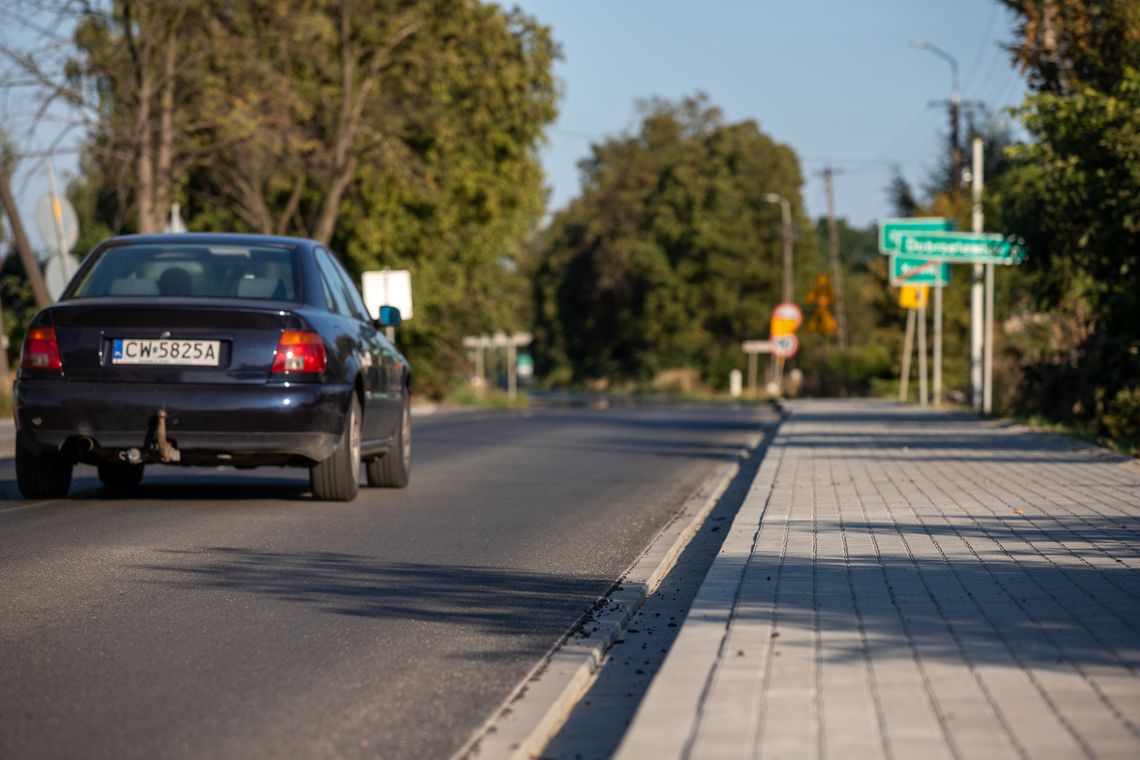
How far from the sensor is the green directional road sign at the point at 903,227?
35.3m

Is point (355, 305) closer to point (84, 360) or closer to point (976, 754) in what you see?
point (84, 360)

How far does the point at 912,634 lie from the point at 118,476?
8084 millimetres

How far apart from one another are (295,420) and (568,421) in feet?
63.9

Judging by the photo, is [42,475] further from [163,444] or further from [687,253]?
[687,253]

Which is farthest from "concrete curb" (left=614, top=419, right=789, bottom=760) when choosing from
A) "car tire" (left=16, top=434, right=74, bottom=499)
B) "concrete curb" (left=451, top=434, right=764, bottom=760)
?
"car tire" (left=16, top=434, right=74, bottom=499)

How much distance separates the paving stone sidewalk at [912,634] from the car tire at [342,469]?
107 inches

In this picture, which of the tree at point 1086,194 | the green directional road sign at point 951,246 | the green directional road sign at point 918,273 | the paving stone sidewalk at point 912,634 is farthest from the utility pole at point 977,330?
the paving stone sidewalk at point 912,634

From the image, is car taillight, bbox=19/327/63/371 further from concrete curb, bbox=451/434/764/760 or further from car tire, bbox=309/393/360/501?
concrete curb, bbox=451/434/764/760

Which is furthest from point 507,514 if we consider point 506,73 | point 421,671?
point 506,73

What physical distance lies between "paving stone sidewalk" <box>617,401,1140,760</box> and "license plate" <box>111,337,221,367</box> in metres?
3.50

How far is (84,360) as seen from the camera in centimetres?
1060

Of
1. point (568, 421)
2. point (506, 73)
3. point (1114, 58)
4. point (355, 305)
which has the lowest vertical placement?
point (568, 421)

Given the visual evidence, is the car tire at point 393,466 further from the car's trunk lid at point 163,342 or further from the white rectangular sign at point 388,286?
the white rectangular sign at point 388,286

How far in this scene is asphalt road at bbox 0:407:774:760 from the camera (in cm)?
505
